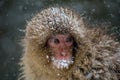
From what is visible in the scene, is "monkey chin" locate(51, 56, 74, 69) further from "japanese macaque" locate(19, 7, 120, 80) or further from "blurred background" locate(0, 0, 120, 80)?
"blurred background" locate(0, 0, 120, 80)

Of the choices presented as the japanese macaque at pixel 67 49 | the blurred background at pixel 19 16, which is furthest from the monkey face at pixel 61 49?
the blurred background at pixel 19 16

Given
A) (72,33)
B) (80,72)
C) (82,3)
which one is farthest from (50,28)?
(82,3)

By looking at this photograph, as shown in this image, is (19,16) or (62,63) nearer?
(62,63)

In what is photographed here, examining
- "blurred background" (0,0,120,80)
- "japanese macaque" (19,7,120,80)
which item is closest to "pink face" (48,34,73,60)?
"japanese macaque" (19,7,120,80)

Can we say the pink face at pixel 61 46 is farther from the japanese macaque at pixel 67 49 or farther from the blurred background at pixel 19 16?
the blurred background at pixel 19 16

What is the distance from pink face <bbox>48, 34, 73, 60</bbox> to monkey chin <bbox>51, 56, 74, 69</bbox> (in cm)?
3

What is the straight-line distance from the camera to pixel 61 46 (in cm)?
564

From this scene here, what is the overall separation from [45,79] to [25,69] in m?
0.36

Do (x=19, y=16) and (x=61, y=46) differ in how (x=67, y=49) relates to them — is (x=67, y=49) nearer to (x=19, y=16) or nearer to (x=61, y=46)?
(x=61, y=46)

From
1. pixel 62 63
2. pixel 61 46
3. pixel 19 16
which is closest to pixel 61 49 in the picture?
pixel 61 46

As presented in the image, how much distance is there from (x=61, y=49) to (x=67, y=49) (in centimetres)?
7

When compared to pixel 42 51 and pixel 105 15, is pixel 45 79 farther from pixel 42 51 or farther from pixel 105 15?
pixel 105 15

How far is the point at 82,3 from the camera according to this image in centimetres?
944

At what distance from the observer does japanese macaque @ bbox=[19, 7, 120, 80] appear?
5.61m
